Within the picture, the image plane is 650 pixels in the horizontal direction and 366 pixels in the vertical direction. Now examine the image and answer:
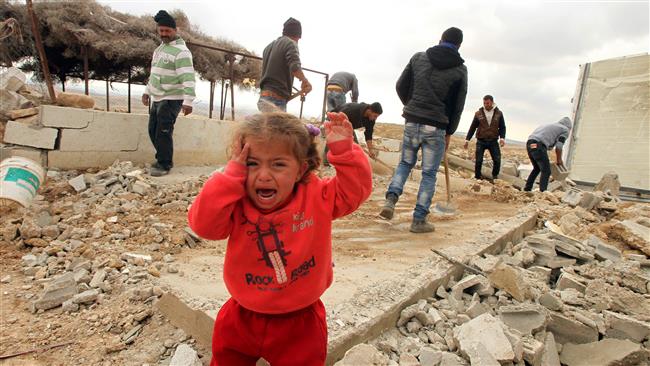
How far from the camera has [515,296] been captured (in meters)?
2.71

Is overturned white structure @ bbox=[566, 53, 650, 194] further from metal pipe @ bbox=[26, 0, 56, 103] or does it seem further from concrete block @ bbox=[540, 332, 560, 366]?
metal pipe @ bbox=[26, 0, 56, 103]

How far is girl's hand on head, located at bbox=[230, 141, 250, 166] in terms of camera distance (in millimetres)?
1399

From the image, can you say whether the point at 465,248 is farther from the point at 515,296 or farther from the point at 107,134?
the point at 107,134

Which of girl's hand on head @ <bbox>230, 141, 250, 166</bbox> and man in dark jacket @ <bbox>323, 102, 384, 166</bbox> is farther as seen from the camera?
man in dark jacket @ <bbox>323, 102, 384, 166</bbox>

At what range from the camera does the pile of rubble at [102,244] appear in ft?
8.00

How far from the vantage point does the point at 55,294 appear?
8.20 feet

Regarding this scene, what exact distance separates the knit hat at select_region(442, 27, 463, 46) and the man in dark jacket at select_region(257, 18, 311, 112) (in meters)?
1.69

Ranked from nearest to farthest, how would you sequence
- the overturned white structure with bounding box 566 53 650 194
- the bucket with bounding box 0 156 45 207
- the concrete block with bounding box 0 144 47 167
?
1. the bucket with bounding box 0 156 45 207
2. the concrete block with bounding box 0 144 47 167
3. the overturned white structure with bounding box 566 53 650 194

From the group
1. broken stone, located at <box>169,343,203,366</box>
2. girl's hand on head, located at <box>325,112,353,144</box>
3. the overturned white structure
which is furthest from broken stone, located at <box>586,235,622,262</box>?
the overturned white structure

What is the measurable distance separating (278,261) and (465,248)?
8.22 feet

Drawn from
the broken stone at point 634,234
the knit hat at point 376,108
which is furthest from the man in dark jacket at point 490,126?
the broken stone at point 634,234

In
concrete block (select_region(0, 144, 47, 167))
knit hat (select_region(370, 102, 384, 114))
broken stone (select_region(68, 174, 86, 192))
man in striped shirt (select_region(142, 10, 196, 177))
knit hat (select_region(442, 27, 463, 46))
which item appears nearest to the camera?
knit hat (select_region(442, 27, 463, 46))

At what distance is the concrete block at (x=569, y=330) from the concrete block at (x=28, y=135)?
5.44 meters

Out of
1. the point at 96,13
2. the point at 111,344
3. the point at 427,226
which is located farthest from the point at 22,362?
the point at 96,13
